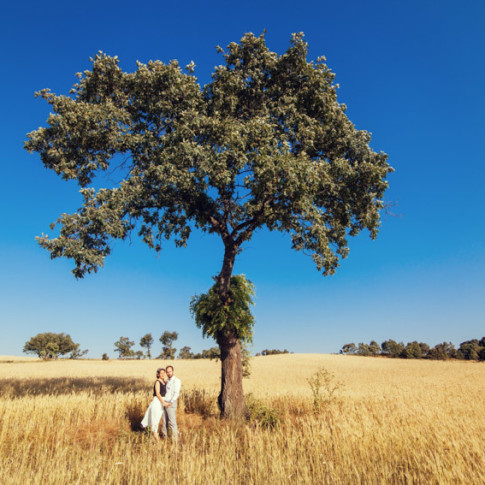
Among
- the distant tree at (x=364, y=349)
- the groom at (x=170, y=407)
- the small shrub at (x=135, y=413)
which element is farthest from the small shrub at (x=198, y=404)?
the distant tree at (x=364, y=349)

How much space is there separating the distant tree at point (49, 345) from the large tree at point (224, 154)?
116m

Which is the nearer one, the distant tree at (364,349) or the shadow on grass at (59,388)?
the shadow on grass at (59,388)

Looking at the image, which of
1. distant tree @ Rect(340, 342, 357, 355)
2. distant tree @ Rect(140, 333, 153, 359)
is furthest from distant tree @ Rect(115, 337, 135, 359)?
distant tree @ Rect(340, 342, 357, 355)

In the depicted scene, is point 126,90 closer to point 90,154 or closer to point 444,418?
point 90,154

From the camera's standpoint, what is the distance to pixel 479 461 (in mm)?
6738

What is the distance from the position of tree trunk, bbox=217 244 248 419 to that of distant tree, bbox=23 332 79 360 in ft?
380

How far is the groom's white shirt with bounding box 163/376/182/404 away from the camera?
1034cm

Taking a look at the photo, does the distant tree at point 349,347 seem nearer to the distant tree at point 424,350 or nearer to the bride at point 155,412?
the distant tree at point 424,350

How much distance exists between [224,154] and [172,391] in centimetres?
826

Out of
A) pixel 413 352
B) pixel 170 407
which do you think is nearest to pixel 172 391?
pixel 170 407

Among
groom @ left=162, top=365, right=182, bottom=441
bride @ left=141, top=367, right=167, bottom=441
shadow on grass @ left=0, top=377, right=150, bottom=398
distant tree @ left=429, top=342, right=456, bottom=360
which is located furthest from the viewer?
distant tree @ left=429, top=342, right=456, bottom=360

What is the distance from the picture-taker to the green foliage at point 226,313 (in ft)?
42.7

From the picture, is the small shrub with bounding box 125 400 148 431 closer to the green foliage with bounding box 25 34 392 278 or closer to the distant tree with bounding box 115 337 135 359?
the green foliage with bounding box 25 34 392 278

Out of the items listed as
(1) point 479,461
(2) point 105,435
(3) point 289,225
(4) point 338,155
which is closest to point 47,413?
(2) point 105,435
